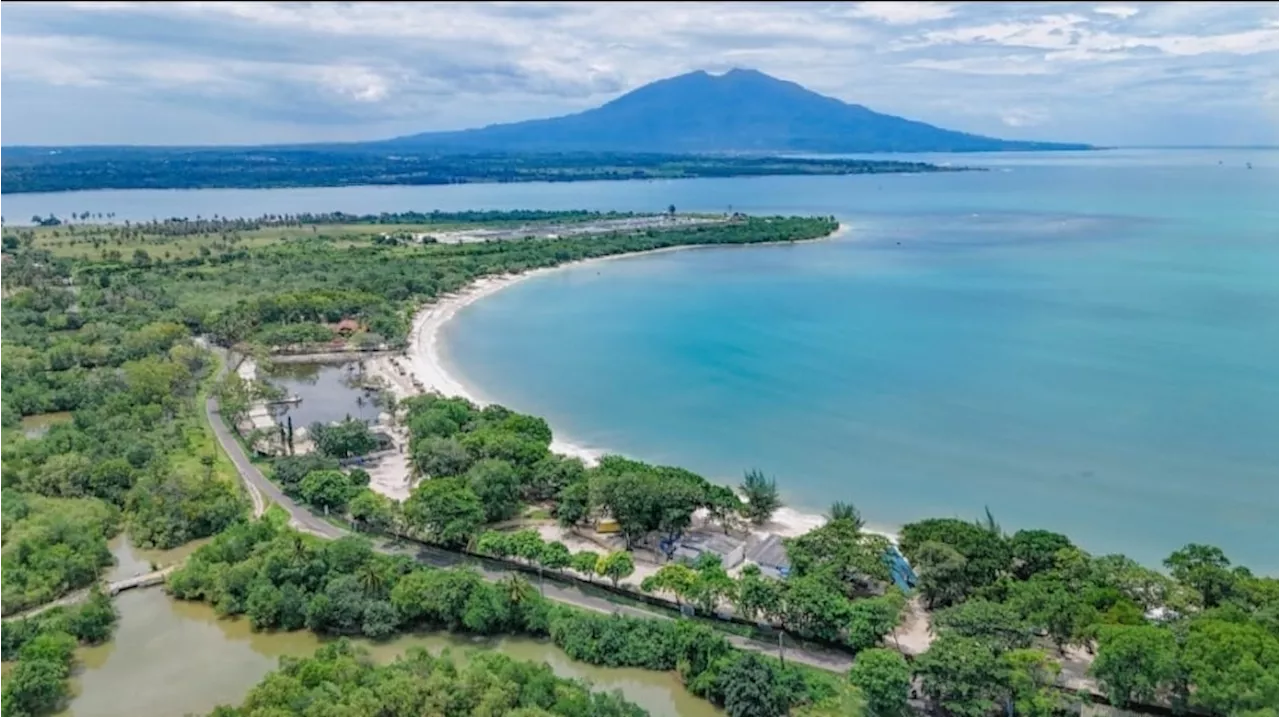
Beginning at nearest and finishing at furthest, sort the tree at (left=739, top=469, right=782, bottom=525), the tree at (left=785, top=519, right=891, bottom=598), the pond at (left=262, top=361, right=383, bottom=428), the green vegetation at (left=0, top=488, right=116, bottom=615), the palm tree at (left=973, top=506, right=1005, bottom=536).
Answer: the tree at (left=785, top=519, right=891, bottom=598)
the green vegetation at (left=0, top=488, right=116, bottom=615)
the palm tree at (left=973, top=506, right=1005, bottom=536)
the tree at (left=739, top=469, right=782, bottom=525)
the pond at (left=262, top=361, right=383, bottom=428)

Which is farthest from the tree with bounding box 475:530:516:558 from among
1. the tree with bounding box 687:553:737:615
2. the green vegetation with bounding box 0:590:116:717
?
the green vegetation with bounding box 0:590:116:717

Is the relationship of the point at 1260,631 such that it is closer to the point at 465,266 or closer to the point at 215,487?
the point at 215,487

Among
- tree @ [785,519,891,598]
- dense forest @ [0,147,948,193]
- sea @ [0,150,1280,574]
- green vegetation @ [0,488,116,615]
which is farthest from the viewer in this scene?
dense forest @ [0,147,948,193]

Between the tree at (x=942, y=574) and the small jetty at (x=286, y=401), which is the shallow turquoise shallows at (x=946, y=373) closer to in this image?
the tree at (x=942, y=574)

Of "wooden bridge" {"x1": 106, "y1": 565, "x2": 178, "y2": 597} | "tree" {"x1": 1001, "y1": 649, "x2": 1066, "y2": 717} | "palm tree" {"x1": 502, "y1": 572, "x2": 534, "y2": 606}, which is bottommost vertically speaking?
"wooden bridge" {"x1": 106, "y1": 565, "x2": 178, "y2": 597}

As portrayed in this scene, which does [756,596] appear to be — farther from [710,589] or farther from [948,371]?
[948,371]

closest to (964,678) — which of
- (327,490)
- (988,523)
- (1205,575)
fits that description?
(1205,575)

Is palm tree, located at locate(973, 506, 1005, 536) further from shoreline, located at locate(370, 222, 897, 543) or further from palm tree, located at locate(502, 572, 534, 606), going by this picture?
palm tree, located at locate(502, 572, 534, 606)

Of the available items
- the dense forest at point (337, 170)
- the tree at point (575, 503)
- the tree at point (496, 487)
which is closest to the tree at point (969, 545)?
the tree at point (575, 503)
